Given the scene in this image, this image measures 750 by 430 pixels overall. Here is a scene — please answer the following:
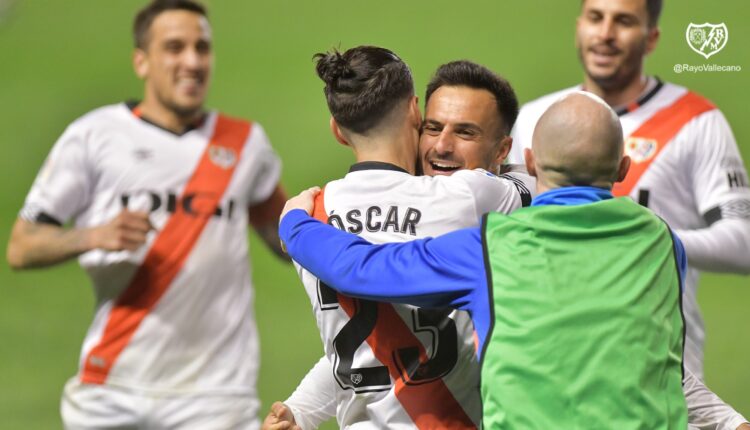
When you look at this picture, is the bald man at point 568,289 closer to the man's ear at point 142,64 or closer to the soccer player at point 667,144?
the soccer player at point 667,144

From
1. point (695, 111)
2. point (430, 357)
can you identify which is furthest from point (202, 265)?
point (430, 357)

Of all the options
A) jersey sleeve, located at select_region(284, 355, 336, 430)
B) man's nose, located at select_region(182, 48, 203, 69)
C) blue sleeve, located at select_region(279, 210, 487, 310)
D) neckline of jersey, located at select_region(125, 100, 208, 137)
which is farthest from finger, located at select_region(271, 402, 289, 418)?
man's nose, located at select_region(182, 48, 203, 69)

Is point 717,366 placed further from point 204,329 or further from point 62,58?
point 62,58

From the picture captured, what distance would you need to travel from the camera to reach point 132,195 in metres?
5.77

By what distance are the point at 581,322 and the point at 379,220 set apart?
26.2 inches

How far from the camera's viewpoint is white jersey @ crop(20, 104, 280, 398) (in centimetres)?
568

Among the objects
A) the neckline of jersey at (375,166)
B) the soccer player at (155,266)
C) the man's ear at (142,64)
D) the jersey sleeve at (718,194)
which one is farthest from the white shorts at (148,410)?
the neckline of jersey at (375,166)

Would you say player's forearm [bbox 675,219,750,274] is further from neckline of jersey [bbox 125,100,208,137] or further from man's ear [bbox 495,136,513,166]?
neckline of jersey [bbox 125,100,208,137]

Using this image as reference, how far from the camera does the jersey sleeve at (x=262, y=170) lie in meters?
6.04

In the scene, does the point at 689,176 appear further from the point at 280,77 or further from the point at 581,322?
the point at 280,77

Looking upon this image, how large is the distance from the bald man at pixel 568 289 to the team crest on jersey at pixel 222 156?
3.34m

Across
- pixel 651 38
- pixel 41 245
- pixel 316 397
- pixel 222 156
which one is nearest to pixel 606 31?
pixel 651 38

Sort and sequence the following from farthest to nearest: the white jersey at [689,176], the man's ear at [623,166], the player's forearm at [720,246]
→ the white jersey at [689,176]
the player's forearm at [720,246]
the man's ear at [623,166]

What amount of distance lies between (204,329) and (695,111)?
8.17ft
